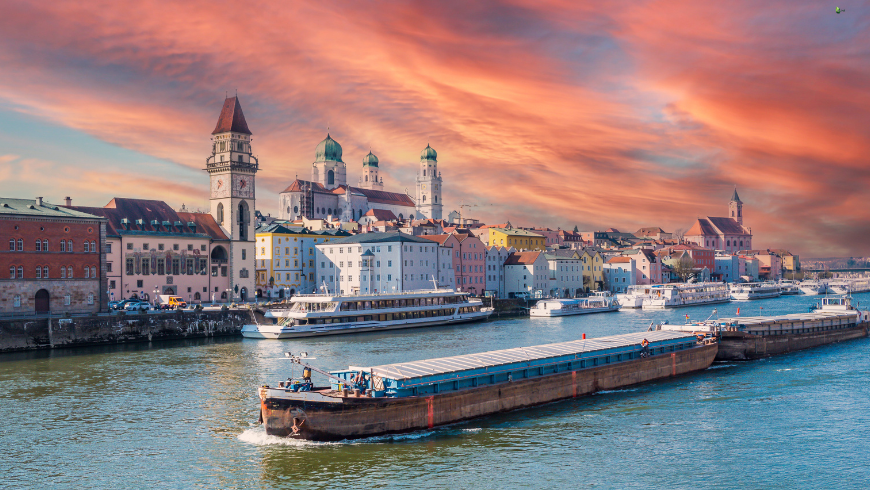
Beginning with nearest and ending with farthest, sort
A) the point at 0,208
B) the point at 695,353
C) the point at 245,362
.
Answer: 1. the point at 695,353
2. the point at 245,362
3. the point at 0,208

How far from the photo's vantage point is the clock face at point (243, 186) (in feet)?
367

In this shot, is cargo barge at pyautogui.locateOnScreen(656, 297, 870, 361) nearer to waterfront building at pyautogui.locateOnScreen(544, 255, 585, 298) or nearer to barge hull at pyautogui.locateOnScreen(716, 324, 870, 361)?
barge hull at pyautogui.locateOnScreen(716, 324, 870, 361)

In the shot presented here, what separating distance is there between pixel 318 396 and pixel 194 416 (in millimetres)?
9626

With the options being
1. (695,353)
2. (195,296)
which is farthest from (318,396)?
(195,296)

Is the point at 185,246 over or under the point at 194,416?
over

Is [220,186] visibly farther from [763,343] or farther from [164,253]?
[763,343]

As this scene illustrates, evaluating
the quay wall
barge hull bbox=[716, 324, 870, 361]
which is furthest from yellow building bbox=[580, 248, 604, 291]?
the quay wall

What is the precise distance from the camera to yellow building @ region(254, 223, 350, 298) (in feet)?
413

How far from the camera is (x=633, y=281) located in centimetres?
17438

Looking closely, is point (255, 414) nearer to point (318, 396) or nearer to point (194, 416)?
point (194, 416)

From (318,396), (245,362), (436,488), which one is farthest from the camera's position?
(245,362)

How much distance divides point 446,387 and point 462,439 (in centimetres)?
404

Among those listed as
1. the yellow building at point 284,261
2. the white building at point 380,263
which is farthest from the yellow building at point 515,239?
the yellow building at point 284,261

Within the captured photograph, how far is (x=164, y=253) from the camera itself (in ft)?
334
